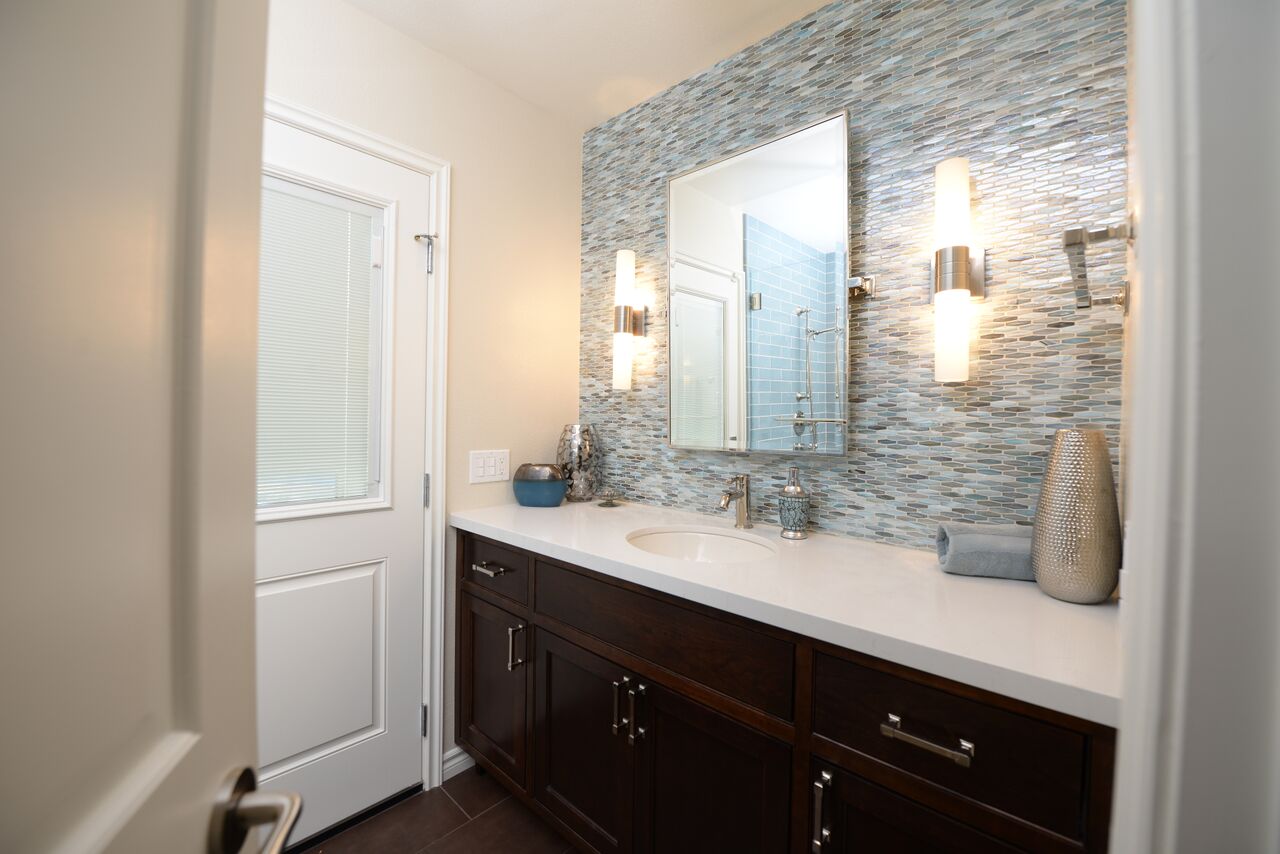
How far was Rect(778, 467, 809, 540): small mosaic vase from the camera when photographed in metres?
1.54

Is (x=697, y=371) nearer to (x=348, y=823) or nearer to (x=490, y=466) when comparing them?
(x=490, y=466)

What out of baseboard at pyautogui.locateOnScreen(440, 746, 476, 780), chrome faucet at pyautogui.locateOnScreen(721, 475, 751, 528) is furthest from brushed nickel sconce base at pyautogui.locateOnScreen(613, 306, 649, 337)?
baseboard at pyautogui.locateOnScreen(440, 746, 476, 780)

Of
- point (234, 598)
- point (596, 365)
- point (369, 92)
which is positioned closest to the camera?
point (234, 598)

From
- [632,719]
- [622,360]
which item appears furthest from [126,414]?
[622,360]

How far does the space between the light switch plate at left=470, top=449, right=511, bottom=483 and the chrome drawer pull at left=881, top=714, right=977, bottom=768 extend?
1.54m

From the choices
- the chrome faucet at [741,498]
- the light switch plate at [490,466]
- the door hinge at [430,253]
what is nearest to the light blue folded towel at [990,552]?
the chrome faucet at [741,498]

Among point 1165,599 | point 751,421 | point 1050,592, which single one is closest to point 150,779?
point 1165,599

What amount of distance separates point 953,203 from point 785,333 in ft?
1.76

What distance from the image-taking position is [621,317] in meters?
2.05

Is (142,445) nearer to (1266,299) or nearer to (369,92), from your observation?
(1266,299)

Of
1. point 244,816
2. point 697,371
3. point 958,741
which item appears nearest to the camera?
point 244,816

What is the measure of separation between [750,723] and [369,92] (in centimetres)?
208

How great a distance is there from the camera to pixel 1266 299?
363 mm

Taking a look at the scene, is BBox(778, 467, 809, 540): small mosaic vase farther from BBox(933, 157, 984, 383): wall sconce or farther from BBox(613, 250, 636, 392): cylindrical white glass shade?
BBox(613, 250, 636, 392): cylindrical white glass shade
